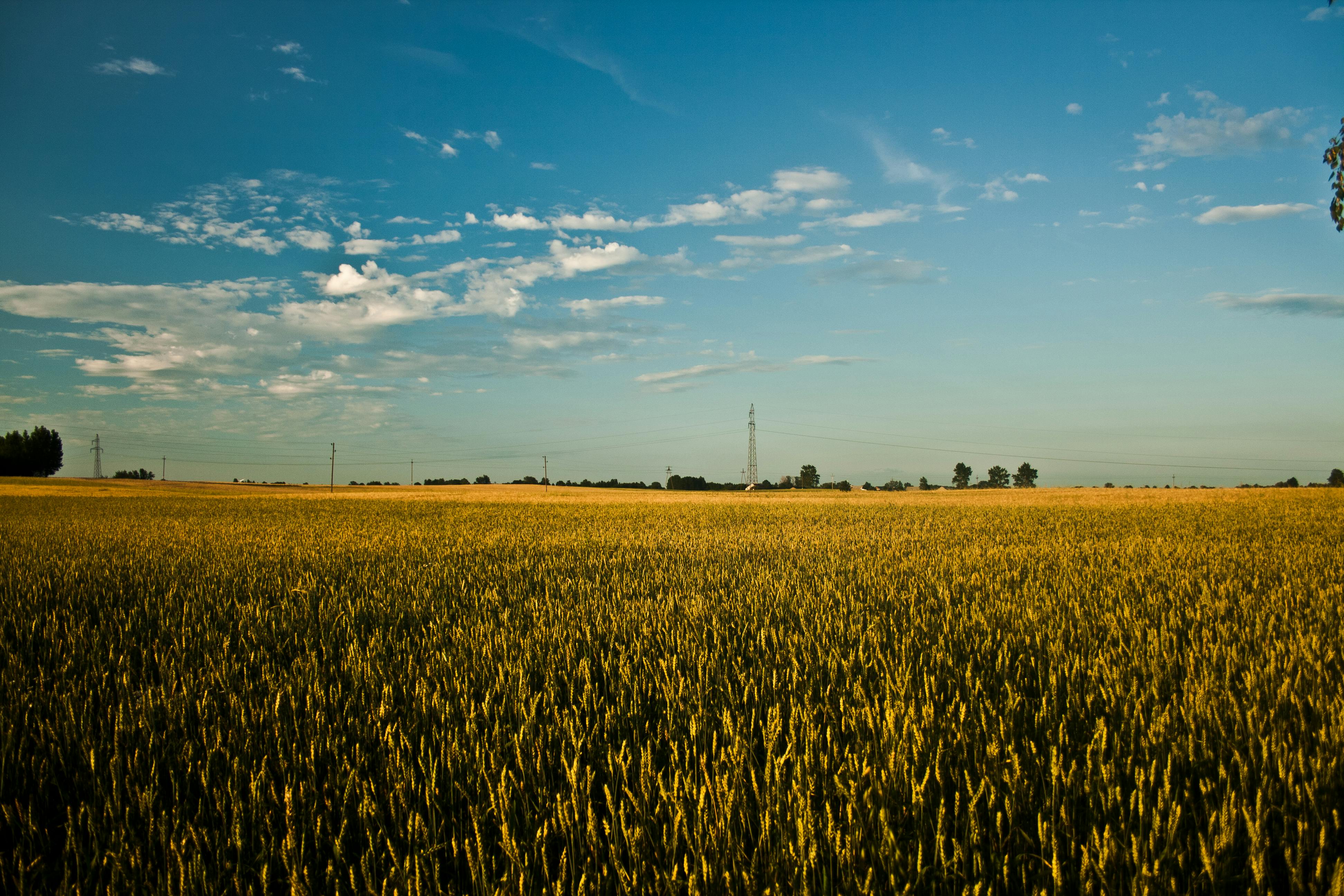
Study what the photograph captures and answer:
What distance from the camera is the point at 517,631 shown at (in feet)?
13.0

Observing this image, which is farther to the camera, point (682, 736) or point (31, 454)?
point (31, 454)

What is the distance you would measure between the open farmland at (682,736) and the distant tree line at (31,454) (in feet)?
Result: 460

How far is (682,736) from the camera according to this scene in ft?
7.67

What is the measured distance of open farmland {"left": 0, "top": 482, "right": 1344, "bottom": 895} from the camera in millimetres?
1626

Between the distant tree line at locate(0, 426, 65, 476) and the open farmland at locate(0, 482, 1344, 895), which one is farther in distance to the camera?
the distant tree line at locate(0, 426, 65, 476)

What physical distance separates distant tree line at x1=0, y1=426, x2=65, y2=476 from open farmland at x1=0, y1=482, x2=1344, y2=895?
140349mm

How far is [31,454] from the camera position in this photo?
107m

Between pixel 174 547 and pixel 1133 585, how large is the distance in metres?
12.3

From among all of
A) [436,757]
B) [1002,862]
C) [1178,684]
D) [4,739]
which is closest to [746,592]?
[1178,684]

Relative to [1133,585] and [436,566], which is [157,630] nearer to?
[436,566]

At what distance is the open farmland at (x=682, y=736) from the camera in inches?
64.0

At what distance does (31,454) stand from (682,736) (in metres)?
152

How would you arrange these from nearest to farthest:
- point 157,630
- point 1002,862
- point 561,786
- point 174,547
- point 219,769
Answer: point 1002,862
point 561,786
point 219,769
point 157,630
point 174,547

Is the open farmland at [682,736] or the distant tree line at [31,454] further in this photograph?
the distant tree line at [31,454]
